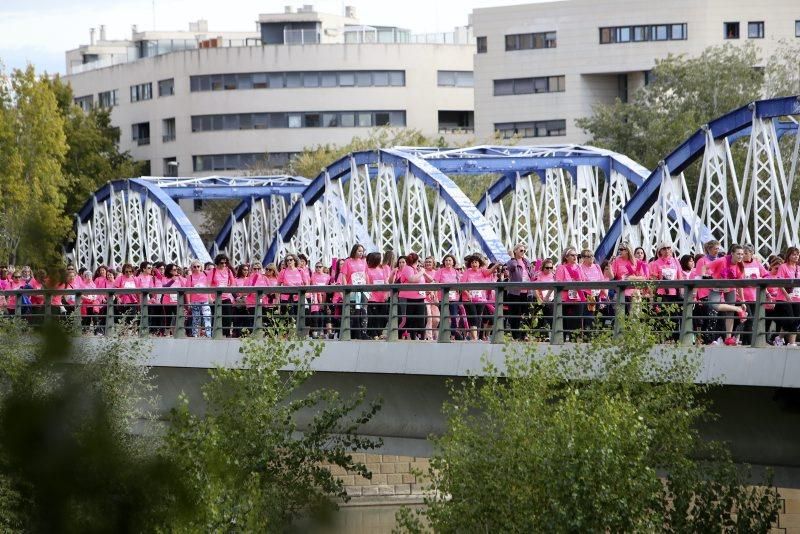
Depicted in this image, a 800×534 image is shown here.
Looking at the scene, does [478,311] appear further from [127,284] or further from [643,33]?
[643,33]

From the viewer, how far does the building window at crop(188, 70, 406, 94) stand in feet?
297

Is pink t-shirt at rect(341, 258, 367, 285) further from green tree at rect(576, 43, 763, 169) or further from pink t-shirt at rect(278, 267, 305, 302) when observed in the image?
green tree at rect(576, 43, 763, 169)

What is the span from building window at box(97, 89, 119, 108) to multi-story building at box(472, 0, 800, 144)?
24026 millimetres

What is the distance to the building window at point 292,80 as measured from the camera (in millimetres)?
90625

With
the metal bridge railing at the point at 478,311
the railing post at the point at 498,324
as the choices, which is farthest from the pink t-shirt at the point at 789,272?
the railing post at the point at 498,324

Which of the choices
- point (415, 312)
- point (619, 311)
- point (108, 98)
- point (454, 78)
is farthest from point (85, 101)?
point (619, 311)

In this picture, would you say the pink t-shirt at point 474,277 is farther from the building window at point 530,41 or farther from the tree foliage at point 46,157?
the building window at point 530,41

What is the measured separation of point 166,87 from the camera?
92.6 metres

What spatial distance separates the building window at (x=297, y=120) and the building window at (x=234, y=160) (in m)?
1.41

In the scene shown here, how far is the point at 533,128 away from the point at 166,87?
21.9 metres

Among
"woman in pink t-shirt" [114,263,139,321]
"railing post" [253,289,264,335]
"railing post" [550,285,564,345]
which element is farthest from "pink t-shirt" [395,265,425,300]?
"woman in pink t-shirt" [114,263,139,321]

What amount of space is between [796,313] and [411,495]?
74.2ft

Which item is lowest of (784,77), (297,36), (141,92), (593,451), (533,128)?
(593,451)

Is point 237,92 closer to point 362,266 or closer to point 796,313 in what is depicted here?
point 362,266
